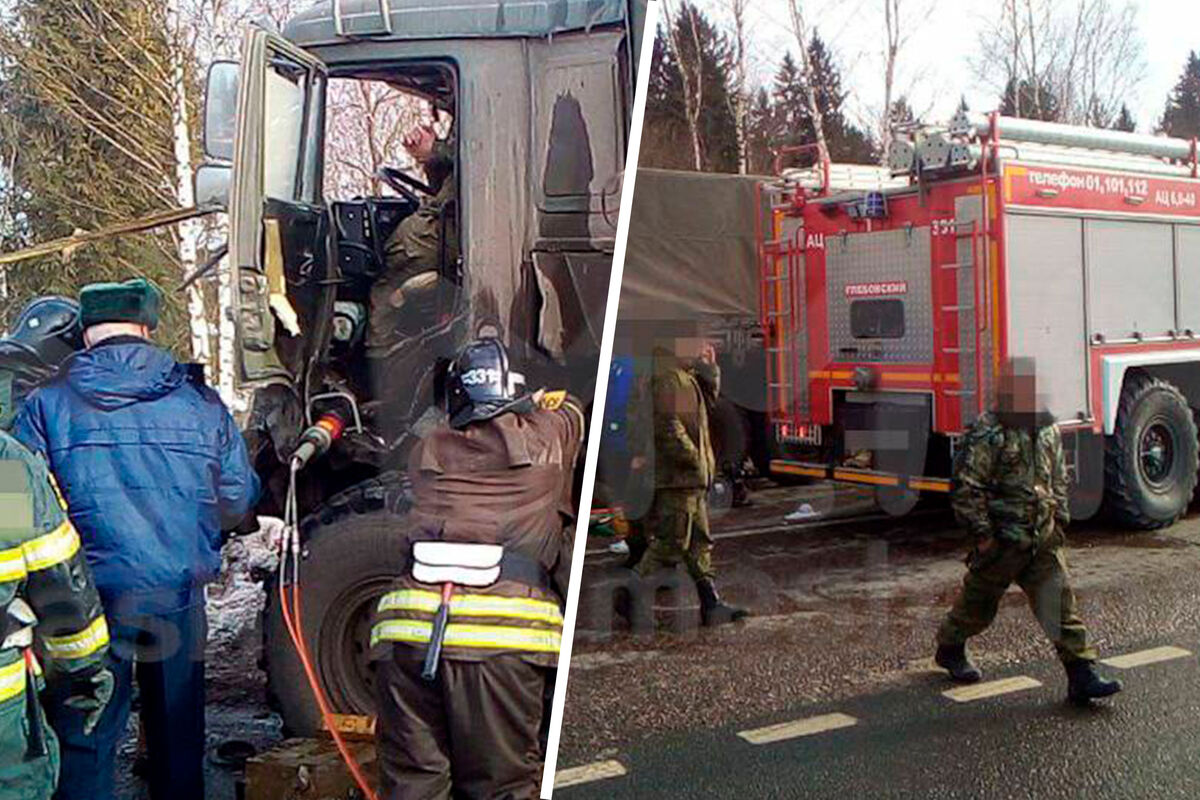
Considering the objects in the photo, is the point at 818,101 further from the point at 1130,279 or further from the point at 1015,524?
the point at 1015,524

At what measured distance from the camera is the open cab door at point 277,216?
1545 millimetres

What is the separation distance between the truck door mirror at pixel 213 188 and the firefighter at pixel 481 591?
42cm

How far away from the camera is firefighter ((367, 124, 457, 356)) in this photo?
1.50 meters

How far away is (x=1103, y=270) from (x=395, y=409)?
2.83ft

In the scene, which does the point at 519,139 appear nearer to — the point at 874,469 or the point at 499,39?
the point at 499,39

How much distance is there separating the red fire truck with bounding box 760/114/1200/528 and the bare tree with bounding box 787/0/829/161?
0.06 m

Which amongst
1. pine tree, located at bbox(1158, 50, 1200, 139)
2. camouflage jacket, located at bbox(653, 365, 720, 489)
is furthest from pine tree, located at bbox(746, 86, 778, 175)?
pine tree, located at bbox(1158, 50, 1200, 139)

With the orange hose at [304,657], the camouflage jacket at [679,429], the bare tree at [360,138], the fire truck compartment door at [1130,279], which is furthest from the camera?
the orange hose at [304,657]

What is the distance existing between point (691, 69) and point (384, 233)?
0.57 metres

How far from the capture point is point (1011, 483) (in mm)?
1244

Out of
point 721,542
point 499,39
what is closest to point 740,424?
point 721,542

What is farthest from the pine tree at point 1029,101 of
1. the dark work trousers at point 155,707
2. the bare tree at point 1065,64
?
the dark work trousers at point 155,707

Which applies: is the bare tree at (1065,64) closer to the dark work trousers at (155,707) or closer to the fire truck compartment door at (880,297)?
the fire truck compartment door at (880,297)

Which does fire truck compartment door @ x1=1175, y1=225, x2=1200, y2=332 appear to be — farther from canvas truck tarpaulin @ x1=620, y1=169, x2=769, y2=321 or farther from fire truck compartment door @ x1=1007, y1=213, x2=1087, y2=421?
canvas truck tarpaulin @ x1=620, y1=169, x2=769, y2=321
